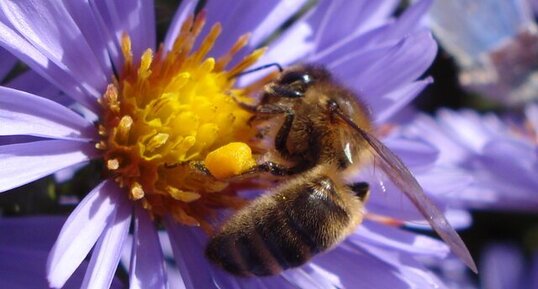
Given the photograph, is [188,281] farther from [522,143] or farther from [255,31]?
[522,143]

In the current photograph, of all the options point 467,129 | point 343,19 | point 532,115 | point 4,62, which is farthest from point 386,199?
point 532,115

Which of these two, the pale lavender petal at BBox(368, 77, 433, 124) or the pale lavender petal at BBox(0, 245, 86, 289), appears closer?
the pale lavender petal at BBox(0, 245, 86, 289)

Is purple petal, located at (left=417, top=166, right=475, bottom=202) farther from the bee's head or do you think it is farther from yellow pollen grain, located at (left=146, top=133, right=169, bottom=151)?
yellow pollen grain, located at (left=146, top=133, right=169, bottom=151)

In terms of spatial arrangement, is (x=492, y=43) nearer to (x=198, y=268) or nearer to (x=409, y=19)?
(x=409, y=19)

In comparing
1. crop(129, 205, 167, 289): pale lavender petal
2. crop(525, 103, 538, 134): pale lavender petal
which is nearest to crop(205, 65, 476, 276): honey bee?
crop(129, 205, 167, 289): pale lavender petal

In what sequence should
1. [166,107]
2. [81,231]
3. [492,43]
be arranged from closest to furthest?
[81,231], [166,107], [492,43]

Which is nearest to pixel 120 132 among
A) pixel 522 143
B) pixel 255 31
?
pixel 255 31
